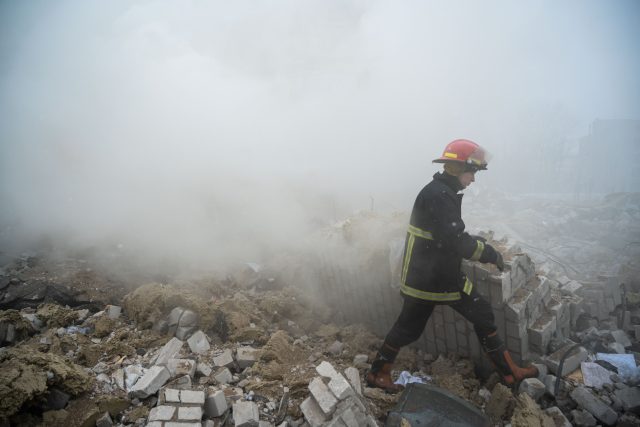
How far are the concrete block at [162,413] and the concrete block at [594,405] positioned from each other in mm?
2832

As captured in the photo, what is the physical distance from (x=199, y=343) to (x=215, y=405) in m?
0.90

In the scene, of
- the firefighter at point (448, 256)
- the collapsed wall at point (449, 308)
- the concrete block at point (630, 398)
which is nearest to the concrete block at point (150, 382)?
the firefighter at point (448, 256)

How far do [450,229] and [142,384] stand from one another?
2.48 metres

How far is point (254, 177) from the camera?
27.5 feet

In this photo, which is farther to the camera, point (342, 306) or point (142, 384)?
point (342, 306)

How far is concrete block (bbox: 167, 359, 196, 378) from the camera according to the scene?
2.49 meters

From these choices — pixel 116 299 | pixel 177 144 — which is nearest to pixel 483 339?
pixel 116 299

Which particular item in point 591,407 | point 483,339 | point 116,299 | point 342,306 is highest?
point 483,339

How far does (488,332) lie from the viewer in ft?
7.81

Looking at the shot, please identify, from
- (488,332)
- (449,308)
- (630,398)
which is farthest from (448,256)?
(630,398)

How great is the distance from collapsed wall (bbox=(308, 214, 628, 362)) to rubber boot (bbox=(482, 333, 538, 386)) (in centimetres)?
21

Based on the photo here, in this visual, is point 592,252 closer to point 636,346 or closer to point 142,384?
point 636,346

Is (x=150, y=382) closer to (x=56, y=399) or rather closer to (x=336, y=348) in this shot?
(x=56, y=399)

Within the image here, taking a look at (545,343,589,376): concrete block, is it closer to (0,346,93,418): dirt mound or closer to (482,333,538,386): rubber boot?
(482,333,538,386): rubber boot
